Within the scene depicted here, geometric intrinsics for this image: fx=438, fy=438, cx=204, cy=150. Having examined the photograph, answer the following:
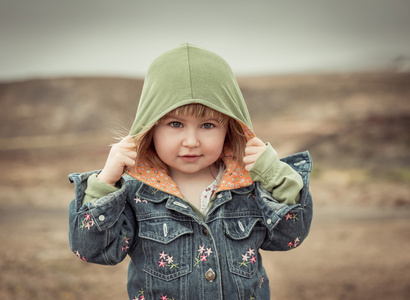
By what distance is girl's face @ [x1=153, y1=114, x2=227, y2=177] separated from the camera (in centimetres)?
140

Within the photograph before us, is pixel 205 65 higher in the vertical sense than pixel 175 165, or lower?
higher

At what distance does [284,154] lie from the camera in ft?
21.6

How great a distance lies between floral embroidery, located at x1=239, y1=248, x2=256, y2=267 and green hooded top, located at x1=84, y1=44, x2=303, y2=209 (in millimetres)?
196

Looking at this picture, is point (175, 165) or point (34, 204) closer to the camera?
point (175, 165)

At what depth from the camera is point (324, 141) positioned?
24.4ft

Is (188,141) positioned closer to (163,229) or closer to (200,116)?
(200,116)

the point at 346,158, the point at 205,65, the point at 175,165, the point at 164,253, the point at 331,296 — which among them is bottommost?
the point at 331,296

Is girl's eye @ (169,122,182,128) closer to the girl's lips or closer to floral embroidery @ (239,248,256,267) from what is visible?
the girl's lips

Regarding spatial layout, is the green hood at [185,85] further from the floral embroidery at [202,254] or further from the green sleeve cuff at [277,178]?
the floral embroidery at [202,254]

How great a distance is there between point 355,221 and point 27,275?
10.5 ft

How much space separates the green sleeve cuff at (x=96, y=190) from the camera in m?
1.34

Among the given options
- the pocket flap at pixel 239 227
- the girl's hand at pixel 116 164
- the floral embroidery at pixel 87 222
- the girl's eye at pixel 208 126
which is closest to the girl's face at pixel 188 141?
the girl's eye at pixel 208 126

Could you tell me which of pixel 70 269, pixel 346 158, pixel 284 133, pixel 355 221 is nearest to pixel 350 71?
pixel 284 133

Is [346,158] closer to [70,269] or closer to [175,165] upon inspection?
[70,269]
